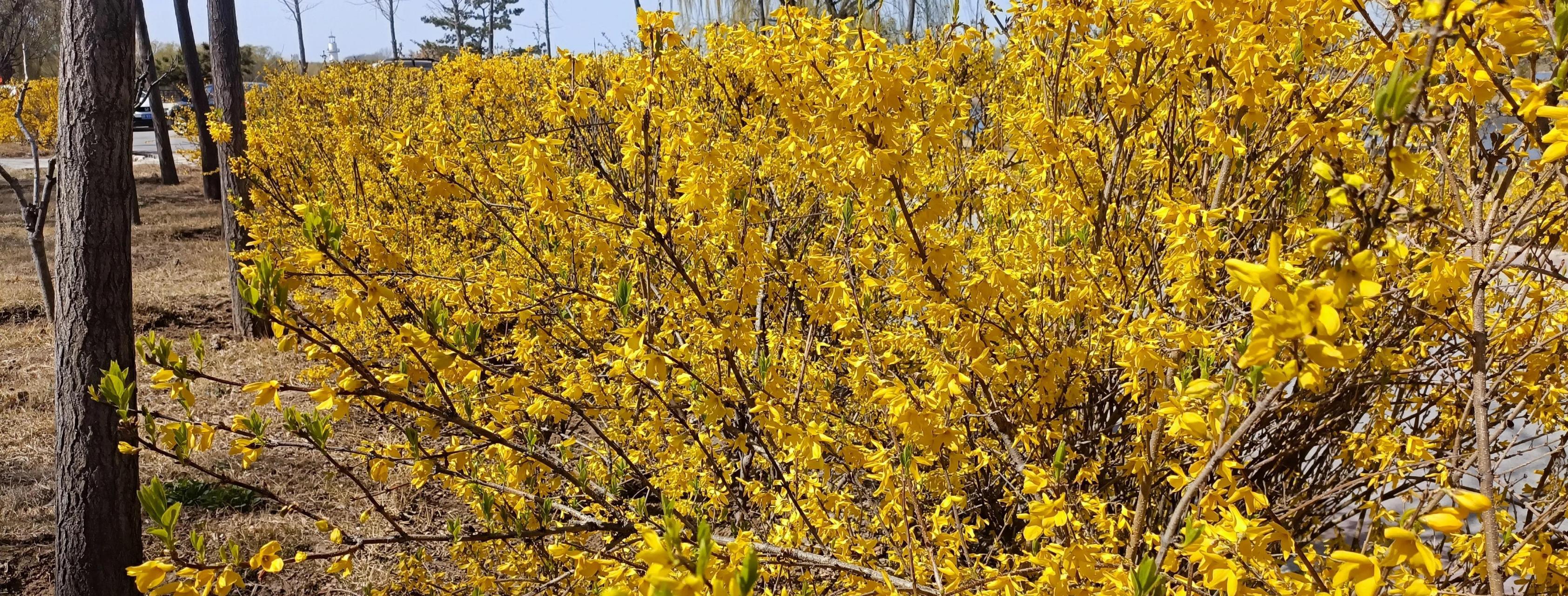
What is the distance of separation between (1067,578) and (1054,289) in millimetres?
1053

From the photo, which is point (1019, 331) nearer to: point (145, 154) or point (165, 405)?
point (165, 405)

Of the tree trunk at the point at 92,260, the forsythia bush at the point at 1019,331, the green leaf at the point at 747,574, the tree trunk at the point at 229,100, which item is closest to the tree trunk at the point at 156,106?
the tree trunk at the point at 229,100

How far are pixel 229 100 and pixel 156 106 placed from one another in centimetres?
759

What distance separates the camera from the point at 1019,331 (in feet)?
7.81

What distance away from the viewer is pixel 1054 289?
2.48m

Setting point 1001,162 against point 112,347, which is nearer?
point 112,347

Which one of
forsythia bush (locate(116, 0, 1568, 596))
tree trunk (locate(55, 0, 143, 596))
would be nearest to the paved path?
tree trunk (locate(55, 0, 143, 596))

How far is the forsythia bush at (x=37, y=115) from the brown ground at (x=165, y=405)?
3.05m

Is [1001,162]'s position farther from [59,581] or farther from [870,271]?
[59,581]

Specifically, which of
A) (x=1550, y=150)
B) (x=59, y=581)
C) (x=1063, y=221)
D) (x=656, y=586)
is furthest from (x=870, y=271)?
(x=59, y=581)

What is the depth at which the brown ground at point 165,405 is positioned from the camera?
3.78 metres

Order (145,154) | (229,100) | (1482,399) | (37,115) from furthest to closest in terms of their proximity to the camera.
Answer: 1. (145,154)
2. (37,115)
3. (229,100)
4. (1482,399)

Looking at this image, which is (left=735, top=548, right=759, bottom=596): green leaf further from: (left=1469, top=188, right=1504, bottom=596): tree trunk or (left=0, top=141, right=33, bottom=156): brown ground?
(left=0, top=141, right=33, bottom=156): brown ground

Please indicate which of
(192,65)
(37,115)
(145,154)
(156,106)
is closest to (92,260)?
(192,65)
